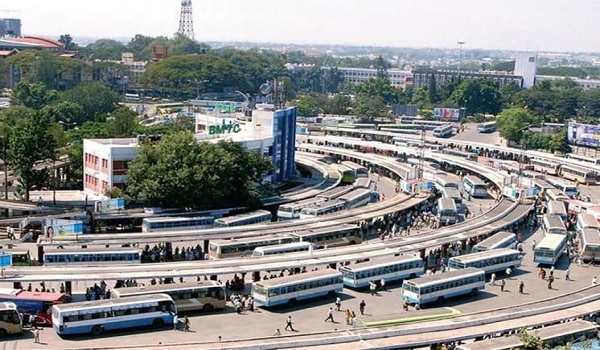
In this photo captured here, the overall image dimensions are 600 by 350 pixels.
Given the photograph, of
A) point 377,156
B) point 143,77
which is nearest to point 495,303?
point 377,156

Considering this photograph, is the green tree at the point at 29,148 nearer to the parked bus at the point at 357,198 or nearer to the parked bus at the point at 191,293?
the parked bus at the point at 357,198

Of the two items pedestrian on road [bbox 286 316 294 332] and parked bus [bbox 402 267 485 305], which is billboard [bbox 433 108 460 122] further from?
pedestrian on road [bbox 286 316 294 332]

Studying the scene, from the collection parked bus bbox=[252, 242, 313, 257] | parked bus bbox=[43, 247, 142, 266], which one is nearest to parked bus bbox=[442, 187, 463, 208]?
parked bus bbox=[252, 242, 313, 257]

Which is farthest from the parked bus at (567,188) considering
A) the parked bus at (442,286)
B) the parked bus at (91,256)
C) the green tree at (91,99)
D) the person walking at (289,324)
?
the green tree at (91,99)

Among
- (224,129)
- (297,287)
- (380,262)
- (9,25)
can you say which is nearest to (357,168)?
(224,129)

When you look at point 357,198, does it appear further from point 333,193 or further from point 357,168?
point 357,168

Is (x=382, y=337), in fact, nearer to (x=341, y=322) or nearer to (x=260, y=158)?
(x=341, y=322)

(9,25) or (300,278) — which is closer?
(300,278)
